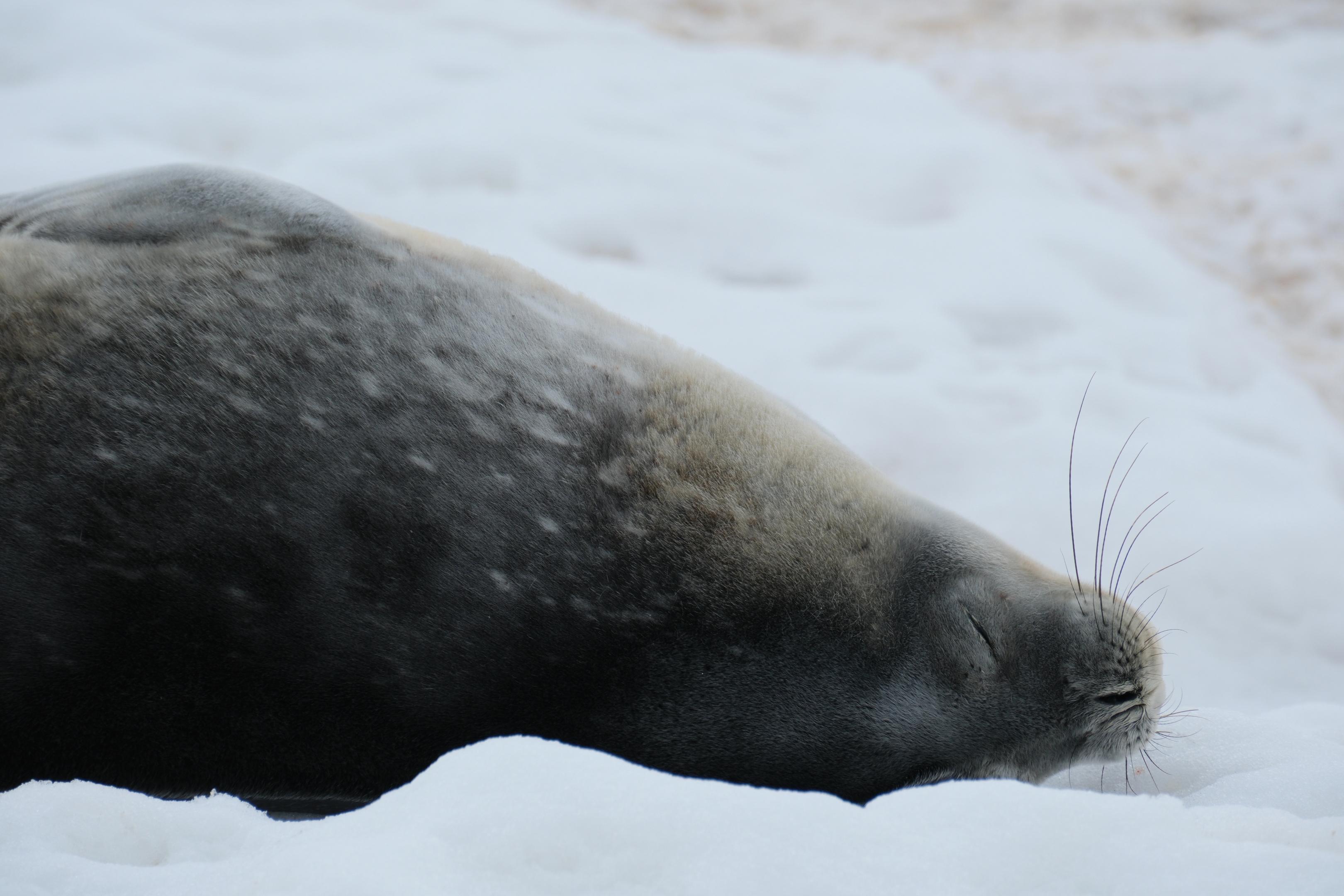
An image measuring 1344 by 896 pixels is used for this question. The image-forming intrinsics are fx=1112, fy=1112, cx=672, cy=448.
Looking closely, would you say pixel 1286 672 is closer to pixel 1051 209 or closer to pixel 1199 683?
pixel 1199 683

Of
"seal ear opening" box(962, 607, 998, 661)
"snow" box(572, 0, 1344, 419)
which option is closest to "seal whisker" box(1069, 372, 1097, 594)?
"seal ear opening" box(962, 607, 998, 661)

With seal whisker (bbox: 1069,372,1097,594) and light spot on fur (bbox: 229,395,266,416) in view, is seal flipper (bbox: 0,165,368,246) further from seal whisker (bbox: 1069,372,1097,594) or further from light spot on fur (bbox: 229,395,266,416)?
seal whisker (bbox: 1069,372,1097,594)

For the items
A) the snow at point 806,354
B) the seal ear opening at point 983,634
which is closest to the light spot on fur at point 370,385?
the snow at point 806,354

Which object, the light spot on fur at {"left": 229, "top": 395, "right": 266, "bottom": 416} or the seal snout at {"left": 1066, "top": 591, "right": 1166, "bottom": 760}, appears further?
the seal snout at {"left": 1066, "top": 591, "right": 1166, "bottom": 760}

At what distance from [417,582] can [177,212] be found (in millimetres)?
858

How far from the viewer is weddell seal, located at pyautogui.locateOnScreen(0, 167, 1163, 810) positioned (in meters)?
1.58

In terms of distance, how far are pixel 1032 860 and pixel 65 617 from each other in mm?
1313

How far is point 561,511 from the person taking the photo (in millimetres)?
1670

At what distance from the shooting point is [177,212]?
6.40 ft

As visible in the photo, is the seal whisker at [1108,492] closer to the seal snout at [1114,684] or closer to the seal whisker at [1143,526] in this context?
the seal whisker at [1143,526]

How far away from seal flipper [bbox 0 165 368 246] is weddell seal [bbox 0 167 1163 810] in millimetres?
69

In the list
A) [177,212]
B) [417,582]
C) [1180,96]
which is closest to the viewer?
[417,582]

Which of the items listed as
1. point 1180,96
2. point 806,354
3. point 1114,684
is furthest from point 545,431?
point 1180,96

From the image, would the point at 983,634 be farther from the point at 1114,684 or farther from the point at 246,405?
the point at 246,405
